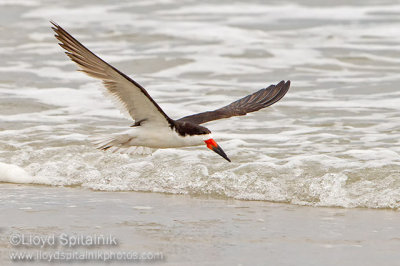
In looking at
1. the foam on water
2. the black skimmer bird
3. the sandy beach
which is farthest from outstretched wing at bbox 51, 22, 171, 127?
the foam on water

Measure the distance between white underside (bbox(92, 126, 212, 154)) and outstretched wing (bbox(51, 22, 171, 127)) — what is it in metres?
0.09

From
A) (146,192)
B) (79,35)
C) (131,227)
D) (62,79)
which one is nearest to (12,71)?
(62,79)

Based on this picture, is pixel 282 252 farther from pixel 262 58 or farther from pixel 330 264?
Result: pixel 262 58

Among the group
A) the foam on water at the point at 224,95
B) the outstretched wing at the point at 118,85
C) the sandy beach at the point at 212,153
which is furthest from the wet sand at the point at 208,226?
the outstretched wing at the point at 118,85

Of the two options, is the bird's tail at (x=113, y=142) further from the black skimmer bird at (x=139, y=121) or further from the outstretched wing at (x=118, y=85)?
the outstretched wing at (x=118, y=85)

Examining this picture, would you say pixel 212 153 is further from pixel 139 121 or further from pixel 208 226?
pixel 208 226

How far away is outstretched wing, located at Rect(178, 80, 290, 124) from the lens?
7684 mm

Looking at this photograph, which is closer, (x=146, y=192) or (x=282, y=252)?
(x=282, y=252)

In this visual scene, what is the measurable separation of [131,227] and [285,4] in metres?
12.9

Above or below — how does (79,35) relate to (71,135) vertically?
above

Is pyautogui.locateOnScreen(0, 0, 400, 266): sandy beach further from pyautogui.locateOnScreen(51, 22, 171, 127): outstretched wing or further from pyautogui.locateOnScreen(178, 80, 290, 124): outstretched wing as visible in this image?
pyautogui.locateOnScreen(51, 22, 171, 127): outstretched wing

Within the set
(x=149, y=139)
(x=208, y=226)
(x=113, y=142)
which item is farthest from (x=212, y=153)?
(x=208, y=226)

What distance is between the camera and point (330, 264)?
4809mm

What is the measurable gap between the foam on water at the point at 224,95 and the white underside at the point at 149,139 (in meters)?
0.36
